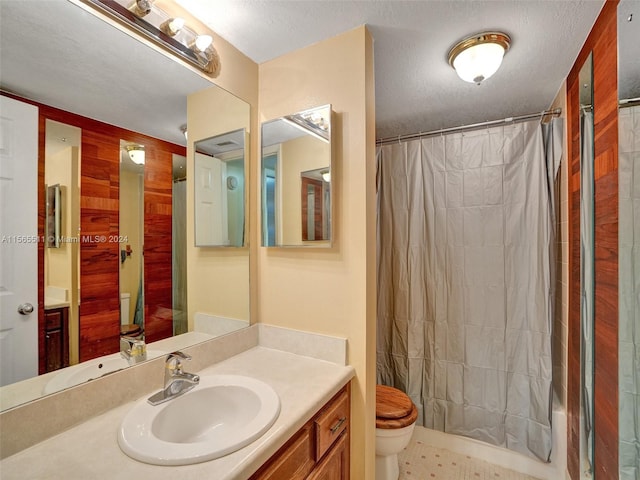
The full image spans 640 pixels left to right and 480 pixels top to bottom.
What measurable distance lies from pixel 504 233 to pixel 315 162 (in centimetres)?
136

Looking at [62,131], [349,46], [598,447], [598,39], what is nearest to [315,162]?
A: [349,46]

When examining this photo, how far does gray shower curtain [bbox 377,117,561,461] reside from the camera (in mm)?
1793

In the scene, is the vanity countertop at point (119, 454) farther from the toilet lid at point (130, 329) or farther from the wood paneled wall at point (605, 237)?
the wood paneled wall at point (605, 237)

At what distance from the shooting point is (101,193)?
3.15ft

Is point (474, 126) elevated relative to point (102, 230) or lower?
elevated

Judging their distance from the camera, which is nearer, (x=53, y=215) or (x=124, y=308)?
(x=53, y=215)

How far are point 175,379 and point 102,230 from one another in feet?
1.90

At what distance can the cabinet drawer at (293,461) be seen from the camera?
2.68 ft

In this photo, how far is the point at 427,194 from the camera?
2.10 metres

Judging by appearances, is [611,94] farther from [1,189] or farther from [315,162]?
[1,189]

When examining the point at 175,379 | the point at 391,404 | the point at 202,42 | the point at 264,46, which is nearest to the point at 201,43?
the point at 202,42

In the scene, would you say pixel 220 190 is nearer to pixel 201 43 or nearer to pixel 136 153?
pixel 136 153

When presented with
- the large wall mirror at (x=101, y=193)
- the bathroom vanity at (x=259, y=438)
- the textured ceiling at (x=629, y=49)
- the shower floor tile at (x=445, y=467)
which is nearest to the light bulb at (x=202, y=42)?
the large wall mirror at (x=101, y=193)

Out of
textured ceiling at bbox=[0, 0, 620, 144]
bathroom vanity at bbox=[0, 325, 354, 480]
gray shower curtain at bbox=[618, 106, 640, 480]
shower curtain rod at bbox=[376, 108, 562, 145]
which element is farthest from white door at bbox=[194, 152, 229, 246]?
gray shower curtain at bbox=[618, 106, 640, 480]
